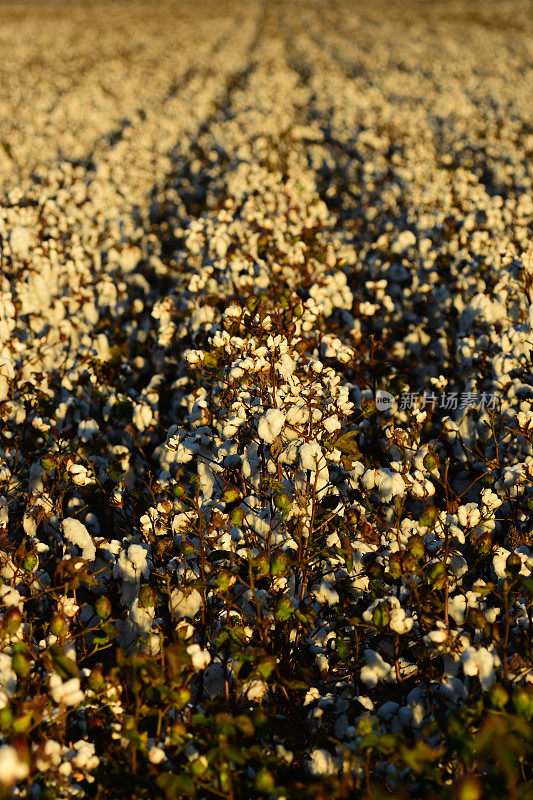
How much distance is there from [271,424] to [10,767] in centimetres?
138

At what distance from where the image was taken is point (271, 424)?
7.51ft

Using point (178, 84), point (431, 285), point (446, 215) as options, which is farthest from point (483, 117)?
point (178, 84)

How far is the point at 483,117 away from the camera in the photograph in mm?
9500

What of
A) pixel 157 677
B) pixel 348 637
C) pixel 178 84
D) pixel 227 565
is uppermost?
pixel 178 84

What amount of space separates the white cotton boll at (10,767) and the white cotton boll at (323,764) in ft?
3.01

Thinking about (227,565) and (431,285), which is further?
(431,285)

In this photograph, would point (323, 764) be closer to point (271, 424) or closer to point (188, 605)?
point (188, 605)

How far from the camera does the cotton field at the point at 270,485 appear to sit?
5.77ft

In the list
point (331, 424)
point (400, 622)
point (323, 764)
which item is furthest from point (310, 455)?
point (323, 764)

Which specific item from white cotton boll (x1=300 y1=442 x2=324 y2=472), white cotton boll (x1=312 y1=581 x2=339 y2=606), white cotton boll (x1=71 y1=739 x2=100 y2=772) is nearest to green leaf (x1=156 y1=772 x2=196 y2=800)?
white cotton boll (x1=71 y1=739 x2=100 y2=772)

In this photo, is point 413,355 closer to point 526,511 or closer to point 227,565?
point 526,511

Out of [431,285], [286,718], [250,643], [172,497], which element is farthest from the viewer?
[431,285]

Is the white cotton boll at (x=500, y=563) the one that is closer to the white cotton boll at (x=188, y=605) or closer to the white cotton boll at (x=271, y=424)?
the white cotton boll at (x=271, y=424)

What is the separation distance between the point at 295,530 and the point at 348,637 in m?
0.48
